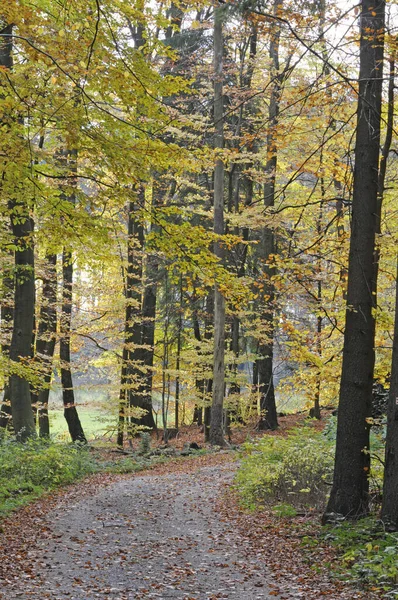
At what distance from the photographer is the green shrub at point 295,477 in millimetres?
9297

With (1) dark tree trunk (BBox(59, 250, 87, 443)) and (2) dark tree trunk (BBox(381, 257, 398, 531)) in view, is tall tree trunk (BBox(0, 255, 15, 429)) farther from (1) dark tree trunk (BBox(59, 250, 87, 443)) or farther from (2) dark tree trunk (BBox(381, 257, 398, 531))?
(2) dark tree trunk (BBox(381, 257, 398, 531))

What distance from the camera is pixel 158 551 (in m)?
7.33

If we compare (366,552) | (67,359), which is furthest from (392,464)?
(67,359)

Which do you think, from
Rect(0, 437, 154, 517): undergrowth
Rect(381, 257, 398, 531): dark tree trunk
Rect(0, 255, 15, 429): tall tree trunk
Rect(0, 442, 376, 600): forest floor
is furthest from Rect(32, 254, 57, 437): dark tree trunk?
Rect(381, 257, 398, 531): dark tree trunk

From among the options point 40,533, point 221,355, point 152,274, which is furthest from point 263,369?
point 40,533

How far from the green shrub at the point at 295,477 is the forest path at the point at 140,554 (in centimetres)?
75

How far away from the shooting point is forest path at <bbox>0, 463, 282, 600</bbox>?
18.8ft

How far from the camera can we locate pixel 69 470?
12844 millimetres

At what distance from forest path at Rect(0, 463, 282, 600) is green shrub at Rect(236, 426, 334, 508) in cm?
75

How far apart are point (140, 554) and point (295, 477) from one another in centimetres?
336

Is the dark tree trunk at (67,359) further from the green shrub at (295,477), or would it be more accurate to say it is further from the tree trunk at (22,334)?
the green shrub at (295,477)

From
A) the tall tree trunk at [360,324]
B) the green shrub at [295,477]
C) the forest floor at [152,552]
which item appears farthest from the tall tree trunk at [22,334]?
the tall tree trunk at [360,324]

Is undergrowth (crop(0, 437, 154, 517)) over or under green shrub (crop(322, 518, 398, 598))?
under

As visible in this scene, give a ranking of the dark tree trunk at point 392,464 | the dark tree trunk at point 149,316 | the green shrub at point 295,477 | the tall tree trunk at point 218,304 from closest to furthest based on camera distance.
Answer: the dark tree trunk at point 392,464
the green shrub at point 295,477
the tall tree trunk at point 218,304
the dark tree trunk at point 149,316
